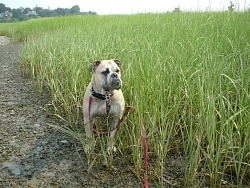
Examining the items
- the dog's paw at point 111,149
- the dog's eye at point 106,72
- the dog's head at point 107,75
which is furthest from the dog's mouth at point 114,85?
the dog's paw at point 111,149

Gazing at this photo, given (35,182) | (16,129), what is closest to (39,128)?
(16,129)

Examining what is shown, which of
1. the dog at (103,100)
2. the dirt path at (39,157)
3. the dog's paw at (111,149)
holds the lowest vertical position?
the dirt path at (39,157)

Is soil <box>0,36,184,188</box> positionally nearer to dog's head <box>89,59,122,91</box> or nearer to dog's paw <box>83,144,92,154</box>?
dog's paw <box>83,144,92,154</box>

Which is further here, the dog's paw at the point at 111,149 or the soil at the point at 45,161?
the dog's paw at the point at 111,149

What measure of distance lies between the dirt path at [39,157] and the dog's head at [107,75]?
0.56m

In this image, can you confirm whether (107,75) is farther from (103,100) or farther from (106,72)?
(103,100)

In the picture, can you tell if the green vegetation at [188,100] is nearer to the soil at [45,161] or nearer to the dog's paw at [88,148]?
the soil at [45,161]

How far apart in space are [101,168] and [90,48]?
2.06m

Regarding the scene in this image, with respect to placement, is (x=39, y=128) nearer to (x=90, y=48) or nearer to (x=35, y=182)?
(x=35, y=182)

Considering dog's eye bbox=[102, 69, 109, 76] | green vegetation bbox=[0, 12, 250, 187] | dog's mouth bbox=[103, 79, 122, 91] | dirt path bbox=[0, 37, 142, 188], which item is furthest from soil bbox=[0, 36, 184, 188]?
dog's eye bbox=[102, 69, 109, 76]

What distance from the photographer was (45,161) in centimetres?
232

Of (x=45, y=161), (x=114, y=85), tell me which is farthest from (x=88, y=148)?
(x=114, y=85)

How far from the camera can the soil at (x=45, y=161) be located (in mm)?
2027

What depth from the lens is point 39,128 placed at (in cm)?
296
